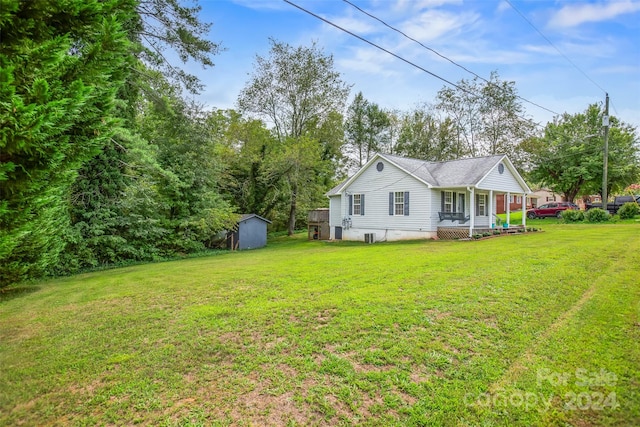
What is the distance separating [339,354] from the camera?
375 cm

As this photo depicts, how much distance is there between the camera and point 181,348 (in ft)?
13.3

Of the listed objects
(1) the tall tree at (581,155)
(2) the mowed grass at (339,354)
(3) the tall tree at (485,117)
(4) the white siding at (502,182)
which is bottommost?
(2) the mowed grass at (339,354)

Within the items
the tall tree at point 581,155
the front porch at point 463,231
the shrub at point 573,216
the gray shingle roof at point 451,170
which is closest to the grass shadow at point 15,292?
the gray shingle roof at point 451,170

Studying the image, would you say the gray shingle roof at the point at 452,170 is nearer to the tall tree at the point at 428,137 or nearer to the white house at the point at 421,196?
the white house at the point at 421,196

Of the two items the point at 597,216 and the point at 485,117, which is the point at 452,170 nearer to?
the point at 597,216

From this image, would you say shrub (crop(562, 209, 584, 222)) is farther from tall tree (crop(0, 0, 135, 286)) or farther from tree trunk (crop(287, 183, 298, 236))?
tall tree (crop(0, 0, 135, 286))

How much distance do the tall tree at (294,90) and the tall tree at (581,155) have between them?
19097 mm

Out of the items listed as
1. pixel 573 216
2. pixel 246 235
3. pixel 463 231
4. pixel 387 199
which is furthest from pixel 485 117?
pixel 246 235

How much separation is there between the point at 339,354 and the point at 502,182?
705 inches

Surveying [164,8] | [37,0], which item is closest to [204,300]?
[37,0]

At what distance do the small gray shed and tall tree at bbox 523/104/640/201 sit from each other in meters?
25.5

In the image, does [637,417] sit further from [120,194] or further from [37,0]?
[120,194]

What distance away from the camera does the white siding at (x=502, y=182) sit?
17.1 meters

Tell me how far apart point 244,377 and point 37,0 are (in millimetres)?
3528
